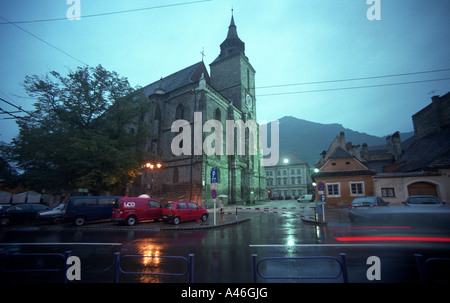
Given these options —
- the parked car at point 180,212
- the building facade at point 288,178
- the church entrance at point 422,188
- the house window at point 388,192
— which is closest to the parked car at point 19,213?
the parked car at point 180,212

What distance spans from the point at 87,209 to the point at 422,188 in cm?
2876

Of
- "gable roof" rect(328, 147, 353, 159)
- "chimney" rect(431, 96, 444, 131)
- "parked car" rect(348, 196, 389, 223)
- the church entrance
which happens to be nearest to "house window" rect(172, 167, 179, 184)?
"gable roof" rect(328, 147, 353, 159)

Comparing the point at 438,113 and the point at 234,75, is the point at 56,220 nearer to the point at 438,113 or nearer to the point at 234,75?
the point at 234,75

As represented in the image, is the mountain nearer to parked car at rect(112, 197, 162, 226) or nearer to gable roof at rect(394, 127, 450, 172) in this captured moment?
gable roof at rect(394, 127, 450, 172)

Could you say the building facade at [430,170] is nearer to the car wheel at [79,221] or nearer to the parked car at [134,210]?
the parked car at [134,210]

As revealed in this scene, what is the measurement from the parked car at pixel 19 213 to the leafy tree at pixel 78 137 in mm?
2951

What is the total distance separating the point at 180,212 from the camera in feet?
43.4

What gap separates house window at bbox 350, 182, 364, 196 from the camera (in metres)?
19.8

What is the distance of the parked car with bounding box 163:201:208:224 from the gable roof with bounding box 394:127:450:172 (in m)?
21.9

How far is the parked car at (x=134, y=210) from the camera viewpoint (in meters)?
12.7
